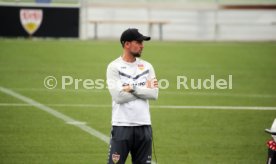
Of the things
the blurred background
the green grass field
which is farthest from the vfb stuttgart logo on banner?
the blurred background

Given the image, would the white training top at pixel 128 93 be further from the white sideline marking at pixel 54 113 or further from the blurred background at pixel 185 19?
the blurred background at pixel 185 19

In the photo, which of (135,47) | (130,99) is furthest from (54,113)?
(135,47)

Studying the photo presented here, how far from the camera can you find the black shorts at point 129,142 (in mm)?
7996

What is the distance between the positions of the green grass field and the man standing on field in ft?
9.38

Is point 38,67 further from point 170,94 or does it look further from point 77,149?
point 77,149

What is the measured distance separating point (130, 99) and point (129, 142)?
0.42 meters

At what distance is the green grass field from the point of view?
11555mm

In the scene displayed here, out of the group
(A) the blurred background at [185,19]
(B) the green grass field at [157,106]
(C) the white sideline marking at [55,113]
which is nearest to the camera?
(B) the green grass field at [157,106]

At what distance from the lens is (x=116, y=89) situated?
7.97 meters

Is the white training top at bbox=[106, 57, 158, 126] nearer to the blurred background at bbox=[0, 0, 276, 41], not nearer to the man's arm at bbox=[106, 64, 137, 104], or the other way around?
the man's arm at bbox=[106, 64, 137, 104]

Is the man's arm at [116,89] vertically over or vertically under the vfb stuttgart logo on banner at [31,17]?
under

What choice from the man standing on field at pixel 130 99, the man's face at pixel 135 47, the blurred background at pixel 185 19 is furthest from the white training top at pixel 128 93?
the blurred background at pixel 185 19

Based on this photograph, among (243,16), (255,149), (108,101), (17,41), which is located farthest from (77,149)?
(243,16)

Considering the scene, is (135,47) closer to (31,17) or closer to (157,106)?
(157,106)
